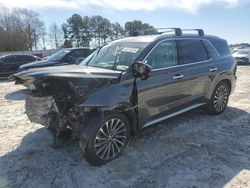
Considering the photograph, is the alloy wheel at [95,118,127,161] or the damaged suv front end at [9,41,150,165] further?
the alloy wheel at [95,118,127,161]

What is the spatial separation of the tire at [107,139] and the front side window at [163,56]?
1.09m

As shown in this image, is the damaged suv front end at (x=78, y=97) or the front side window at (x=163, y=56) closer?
the damaged suv front end at (x=78, y=97)

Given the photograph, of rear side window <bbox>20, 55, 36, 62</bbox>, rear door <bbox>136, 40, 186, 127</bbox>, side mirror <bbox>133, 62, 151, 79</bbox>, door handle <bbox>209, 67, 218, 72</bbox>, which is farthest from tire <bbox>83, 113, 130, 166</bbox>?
rear side window <bbox>20, 55, 36, 62</bbox>

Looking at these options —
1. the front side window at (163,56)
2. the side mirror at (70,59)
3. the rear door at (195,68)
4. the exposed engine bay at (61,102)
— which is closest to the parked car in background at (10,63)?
the side mirror at (70,59)

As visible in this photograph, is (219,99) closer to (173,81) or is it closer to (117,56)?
(173,81)

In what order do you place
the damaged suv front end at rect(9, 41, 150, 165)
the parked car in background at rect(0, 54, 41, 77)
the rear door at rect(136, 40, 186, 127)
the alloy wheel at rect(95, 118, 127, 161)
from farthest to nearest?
the parked car in background at rect(0, 54, 41, 77)
the rear door at rect(136, 40, 186, 127)
the alloy wheel at rect(95, 118, 127, 161)
the damaged suv front end at rect(9, 41, 150, 165)

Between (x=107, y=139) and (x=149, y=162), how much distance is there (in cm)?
72

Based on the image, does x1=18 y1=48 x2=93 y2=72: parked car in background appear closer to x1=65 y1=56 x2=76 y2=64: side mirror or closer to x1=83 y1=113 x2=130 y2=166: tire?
x1=65 y1=56 x2=76 y2=64: side mirror

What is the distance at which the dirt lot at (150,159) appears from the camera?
12.5 feet

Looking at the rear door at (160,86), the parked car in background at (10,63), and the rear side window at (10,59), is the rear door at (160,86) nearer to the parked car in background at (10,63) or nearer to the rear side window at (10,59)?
the parked car in background at (10,63)

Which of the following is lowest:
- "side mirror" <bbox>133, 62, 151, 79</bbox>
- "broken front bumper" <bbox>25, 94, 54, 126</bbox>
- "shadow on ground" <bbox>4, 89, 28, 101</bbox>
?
"shadow on ground" <bbox>4, 89, 28, 101</bbox>

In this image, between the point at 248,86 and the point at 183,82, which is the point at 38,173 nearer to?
the point at 183,82

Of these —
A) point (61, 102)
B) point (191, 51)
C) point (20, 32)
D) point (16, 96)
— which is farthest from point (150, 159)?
point (20, 32)

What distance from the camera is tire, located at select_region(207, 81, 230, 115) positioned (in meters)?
6.34
